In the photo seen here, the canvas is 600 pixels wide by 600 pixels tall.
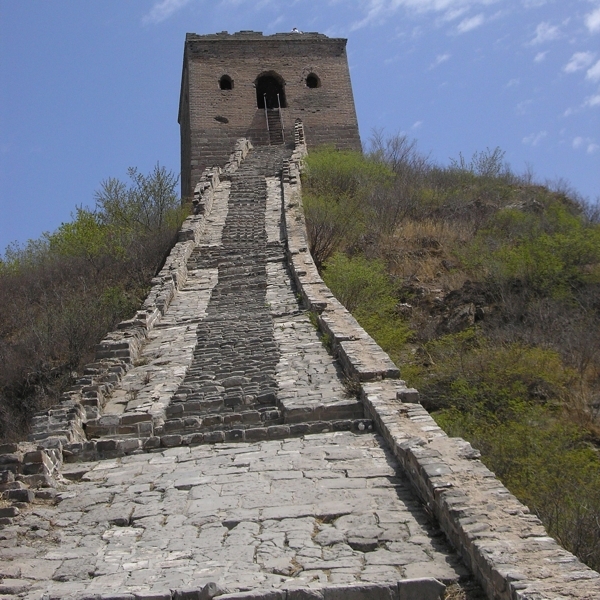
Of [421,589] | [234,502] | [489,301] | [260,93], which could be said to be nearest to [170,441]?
[234,502]

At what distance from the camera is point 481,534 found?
15.2ft

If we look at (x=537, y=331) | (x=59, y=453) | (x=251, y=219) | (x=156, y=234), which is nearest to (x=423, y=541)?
(x=59, y=453)

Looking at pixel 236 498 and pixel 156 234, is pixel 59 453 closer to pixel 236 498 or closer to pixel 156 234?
pixel 236 498

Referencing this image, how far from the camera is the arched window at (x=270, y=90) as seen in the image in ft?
95.5

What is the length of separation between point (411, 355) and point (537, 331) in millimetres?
2190

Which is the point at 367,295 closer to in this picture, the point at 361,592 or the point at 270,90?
the point at 361,592

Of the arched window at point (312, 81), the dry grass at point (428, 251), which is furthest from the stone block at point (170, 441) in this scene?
the arched window at point (312, 81)

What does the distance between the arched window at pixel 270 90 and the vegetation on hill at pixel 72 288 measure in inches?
293

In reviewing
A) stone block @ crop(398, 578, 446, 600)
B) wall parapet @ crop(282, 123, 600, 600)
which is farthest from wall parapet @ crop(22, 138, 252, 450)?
stone block @ crop(398, 578, 446, 600)

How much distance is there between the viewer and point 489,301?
14.9 m

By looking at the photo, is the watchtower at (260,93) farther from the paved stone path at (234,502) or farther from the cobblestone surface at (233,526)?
the cobblestone surface at (233,526)

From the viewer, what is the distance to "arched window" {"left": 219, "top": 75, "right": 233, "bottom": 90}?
94.0 ft

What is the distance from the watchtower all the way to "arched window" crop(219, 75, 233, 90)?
4 cm

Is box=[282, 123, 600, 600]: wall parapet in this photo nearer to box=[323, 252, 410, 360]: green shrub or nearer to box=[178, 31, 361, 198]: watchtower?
box=[323, 252, 410, 360]: green shrub
